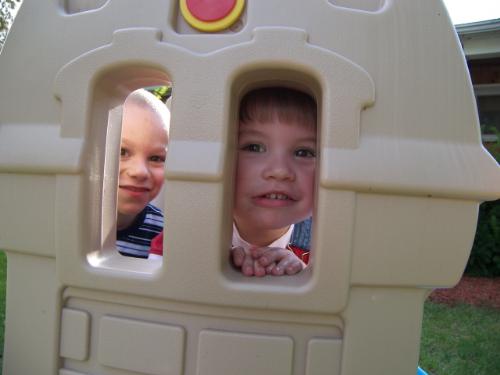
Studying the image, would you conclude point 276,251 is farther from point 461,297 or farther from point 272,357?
point 461,297

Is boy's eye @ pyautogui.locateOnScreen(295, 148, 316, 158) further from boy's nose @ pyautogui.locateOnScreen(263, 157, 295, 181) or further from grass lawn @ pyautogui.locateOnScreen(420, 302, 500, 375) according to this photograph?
grass lawn @ pyautogui.locateOnScreen(420, 302, 500, 375)

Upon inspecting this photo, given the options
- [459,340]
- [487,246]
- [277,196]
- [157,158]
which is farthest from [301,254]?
[487,246]

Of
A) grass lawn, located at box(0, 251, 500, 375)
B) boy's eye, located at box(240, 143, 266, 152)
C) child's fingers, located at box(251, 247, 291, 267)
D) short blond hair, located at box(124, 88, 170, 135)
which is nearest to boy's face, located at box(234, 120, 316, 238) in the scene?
boy's eye, located at box(240, 143, 266, 152)

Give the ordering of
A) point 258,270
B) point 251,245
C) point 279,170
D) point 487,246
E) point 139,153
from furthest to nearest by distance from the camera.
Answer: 1. point 487,246
2. point 139,153
3. point 251,245
4. point 279,170
5. point 258,270

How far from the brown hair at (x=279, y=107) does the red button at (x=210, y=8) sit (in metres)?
0.37

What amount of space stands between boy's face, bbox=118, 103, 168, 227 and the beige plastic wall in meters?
0.64

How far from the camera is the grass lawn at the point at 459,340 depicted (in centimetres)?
242

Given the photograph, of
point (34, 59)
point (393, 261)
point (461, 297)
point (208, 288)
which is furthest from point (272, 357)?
point (461, 297)

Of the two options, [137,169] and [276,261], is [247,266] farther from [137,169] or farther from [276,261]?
[137,169]

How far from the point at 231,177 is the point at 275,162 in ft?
0.71

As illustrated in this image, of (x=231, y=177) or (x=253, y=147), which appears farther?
(x=253, y=147)

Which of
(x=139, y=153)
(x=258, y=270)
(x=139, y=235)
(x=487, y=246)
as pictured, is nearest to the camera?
(x=258, y=270)

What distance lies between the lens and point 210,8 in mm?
933

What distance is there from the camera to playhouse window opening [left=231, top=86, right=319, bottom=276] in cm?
119
